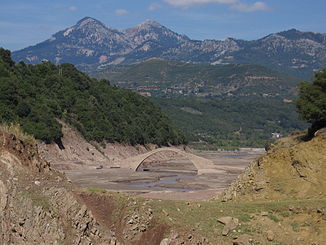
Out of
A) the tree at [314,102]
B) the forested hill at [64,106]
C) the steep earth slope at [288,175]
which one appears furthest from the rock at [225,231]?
the forested hill at [64,106]

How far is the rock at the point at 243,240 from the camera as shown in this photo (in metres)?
29.4

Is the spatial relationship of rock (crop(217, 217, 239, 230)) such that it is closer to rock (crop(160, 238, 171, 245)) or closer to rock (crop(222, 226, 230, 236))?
rock (crop(222, 226, 230, 236))

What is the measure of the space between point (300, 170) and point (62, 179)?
22.1 meters

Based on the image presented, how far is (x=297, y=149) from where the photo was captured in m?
47.1

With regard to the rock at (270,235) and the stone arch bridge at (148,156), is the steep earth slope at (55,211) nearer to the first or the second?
the rock at (270,235)

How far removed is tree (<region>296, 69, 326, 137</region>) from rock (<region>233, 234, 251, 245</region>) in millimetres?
25485

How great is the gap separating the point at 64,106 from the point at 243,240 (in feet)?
442

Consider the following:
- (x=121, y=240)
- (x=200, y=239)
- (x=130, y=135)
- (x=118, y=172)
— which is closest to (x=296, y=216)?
(x=200, y=239)

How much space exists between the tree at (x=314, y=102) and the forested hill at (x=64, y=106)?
80191 millimetres

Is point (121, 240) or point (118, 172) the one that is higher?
point (121, 240)

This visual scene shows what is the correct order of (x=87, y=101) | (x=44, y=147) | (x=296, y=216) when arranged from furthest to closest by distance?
1. (x=87, y=101)
2. (x=44, y=147)
3. (x=296, y=216)

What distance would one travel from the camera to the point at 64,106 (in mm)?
160000

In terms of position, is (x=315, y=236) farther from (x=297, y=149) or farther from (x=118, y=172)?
(x=118, y=172)

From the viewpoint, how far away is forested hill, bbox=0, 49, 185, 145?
133 meters
